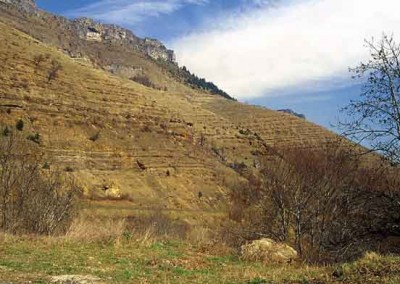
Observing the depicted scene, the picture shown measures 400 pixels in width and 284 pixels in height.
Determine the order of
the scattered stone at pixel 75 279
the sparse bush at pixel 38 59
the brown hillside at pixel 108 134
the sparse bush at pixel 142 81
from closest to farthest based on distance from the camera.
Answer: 1. the scattered stone at pixel 75 279
2. the brown hillside at pixel 108 134
3. the sparse bush at pixel 38 59
4. the sparse bush at pixel 142 81

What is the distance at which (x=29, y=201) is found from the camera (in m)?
17.2

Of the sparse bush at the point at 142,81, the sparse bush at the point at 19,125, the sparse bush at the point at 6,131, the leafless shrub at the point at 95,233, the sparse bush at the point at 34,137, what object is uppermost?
the sparse bush at the point at 142,81

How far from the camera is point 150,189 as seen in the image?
49.2 metres

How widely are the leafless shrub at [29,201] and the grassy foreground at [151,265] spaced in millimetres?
2478

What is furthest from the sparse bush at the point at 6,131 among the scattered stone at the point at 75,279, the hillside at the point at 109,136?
the scattered stone at the point at 75,279

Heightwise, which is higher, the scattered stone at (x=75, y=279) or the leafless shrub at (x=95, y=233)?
the scattered stone at (x=75, y=279)

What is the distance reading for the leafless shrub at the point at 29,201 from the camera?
55.4 ft

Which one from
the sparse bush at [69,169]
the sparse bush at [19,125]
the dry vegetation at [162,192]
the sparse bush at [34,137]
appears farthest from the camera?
the sparse bush at [19,125]

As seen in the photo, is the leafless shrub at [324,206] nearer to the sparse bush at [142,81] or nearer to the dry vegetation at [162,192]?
the dry vegetation at [162,192]

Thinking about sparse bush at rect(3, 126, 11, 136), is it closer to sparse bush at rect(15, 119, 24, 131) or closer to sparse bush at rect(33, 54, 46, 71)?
sparse bush at rect(15, 119, 24, 131)

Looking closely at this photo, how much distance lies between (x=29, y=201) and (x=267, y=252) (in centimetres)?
880

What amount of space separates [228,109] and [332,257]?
373 feet

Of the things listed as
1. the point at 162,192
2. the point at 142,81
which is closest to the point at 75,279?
the point at 162,192

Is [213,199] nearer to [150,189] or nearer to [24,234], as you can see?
[150,189]
